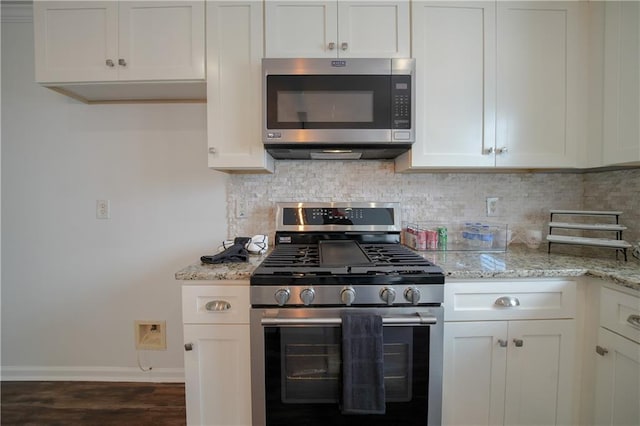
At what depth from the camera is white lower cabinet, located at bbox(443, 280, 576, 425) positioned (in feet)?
3.71

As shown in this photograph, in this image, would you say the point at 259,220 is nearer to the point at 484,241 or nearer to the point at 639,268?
the point at 484,241

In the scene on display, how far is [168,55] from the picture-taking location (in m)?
1.37

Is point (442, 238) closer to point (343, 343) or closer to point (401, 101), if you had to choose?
point (401, 101)

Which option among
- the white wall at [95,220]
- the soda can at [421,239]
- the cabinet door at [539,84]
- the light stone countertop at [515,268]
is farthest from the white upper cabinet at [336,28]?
the light stone countertop at [515,268]

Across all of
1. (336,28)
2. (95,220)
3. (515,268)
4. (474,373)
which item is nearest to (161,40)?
(336,28)

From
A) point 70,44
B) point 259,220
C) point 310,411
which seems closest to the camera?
point 310,411

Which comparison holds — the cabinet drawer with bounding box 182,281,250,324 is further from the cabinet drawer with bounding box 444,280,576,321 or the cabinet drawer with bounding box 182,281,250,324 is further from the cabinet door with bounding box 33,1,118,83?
the cabinet door with bounding box 33,1,118,83

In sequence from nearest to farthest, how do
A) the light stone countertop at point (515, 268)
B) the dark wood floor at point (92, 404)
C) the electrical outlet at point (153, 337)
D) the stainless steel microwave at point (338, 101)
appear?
the light stone countertop at point (515, 268), the stainless steel microwave at point (338, 101), the dark wood floor at point (92, 404), the electrical outlet at point (153, 337)

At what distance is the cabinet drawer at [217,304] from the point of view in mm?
1111

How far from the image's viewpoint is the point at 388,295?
40.9 inches

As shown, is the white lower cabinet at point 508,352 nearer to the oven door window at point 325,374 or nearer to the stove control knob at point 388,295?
the oven door window at point 325,374

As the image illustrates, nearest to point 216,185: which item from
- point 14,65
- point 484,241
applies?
point 14,65

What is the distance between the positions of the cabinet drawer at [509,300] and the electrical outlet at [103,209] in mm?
2014

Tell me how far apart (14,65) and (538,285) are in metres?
3.20
